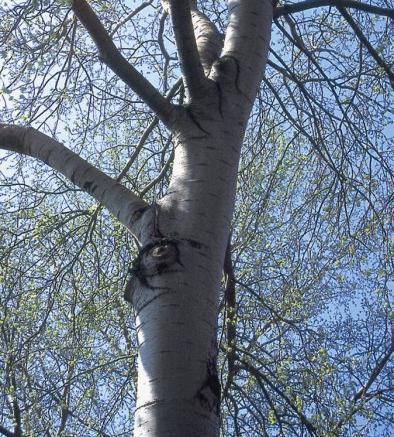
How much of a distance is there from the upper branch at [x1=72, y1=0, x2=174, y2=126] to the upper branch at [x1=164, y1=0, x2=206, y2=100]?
107 millimetres

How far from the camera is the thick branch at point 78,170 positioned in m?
2.34

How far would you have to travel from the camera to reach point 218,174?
2.20m

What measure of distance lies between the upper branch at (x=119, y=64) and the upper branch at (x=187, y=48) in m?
0.11

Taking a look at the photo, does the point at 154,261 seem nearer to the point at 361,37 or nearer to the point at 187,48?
the point at 187,48

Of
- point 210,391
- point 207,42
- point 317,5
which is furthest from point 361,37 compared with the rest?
point 210,391

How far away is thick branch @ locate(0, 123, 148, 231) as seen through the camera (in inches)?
92.3

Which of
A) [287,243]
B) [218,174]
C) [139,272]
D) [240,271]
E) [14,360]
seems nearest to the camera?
[139,272]

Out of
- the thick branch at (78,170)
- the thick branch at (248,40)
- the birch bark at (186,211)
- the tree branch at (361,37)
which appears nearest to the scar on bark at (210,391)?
the birch bark at (186,211)

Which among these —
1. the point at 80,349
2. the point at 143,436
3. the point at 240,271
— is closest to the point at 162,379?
the point at 143,436

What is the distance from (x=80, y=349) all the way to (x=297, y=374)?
1.24 m

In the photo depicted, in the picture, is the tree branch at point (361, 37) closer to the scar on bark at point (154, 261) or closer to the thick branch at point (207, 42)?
the thick branch at point (207, 42)

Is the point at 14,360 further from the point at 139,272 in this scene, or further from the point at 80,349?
the point at 139,272

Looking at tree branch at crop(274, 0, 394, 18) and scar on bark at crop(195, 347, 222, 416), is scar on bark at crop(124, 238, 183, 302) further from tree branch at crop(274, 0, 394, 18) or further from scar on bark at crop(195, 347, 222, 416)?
tree branch at crop(274, 0, 394, 18)

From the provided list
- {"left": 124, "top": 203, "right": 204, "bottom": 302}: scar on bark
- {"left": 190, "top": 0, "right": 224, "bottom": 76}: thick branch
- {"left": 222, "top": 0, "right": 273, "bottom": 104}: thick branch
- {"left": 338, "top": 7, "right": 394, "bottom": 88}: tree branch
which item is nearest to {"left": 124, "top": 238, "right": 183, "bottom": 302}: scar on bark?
{"left": 124, "top": 203, "right": 204, "bottom": 302}: scar on bark
